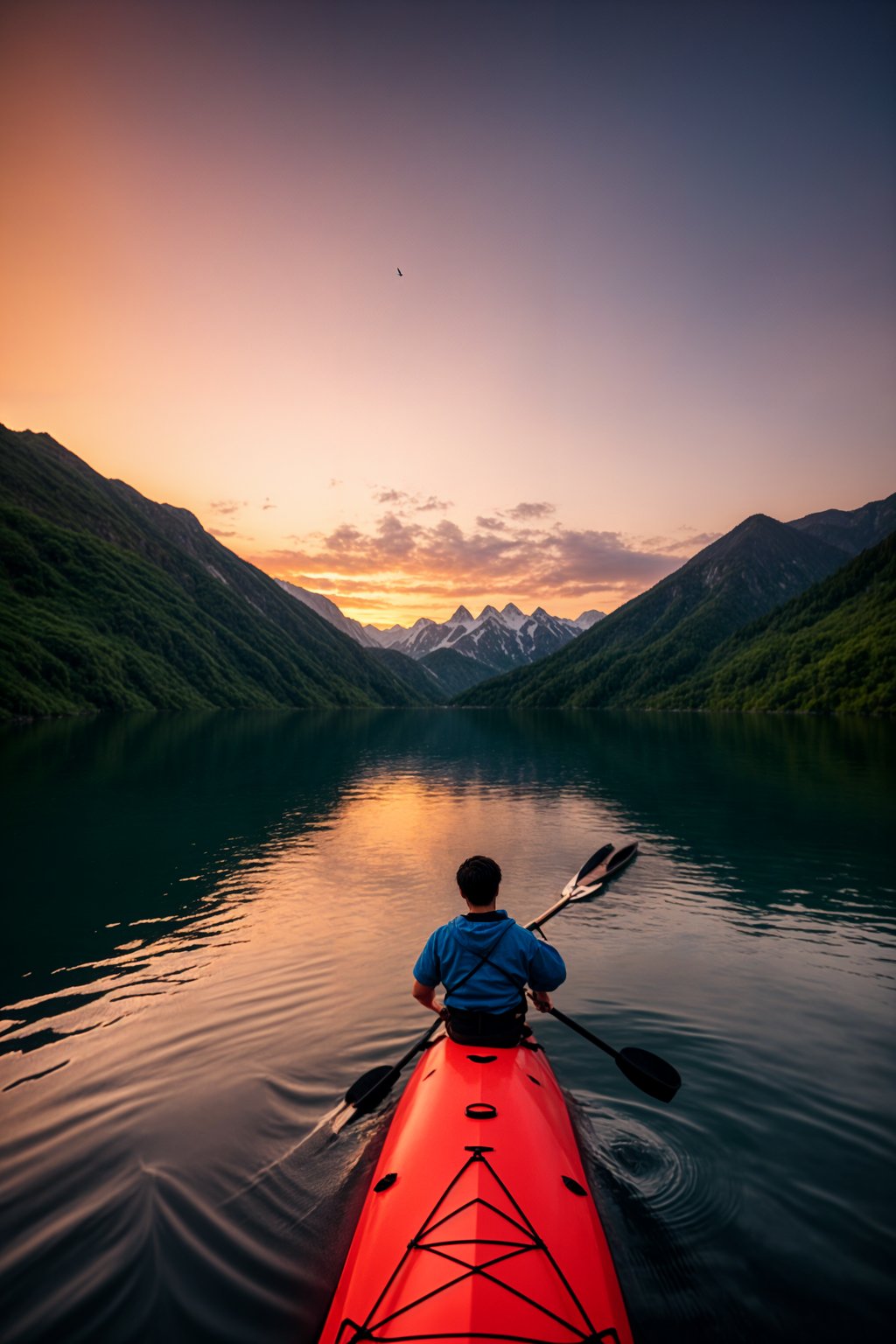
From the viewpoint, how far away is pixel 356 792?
42469mm

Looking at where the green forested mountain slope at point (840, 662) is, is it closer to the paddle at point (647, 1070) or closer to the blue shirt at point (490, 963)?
the paddle at point (647, 1070)

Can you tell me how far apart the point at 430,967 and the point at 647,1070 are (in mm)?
3466

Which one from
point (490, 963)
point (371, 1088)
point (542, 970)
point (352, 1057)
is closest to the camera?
point (490, 963)

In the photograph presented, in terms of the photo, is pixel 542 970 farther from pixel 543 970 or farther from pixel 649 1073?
pixel 649 1073

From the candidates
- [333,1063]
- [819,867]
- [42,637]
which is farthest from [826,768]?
[42,637]

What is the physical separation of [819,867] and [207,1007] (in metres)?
20.9

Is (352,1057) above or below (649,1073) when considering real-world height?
below

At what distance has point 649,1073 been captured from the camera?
27.0ft

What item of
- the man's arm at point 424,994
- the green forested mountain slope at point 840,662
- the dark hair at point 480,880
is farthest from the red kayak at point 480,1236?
the green forested mountain slope at point 840,662

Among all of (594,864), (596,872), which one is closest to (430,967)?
(596,872)

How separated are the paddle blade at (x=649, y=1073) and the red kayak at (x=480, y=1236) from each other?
218cm

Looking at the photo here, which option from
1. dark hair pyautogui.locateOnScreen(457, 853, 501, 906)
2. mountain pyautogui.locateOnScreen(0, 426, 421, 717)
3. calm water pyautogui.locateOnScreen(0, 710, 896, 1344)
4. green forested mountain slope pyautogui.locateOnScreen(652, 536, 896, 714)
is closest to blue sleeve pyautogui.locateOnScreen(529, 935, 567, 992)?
dark hair pyautogui.locateOnScreen(457, 853, 501, 906)

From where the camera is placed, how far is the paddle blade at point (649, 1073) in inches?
317

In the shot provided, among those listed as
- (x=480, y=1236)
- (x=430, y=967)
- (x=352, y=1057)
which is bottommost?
(x=352, y=1057)
